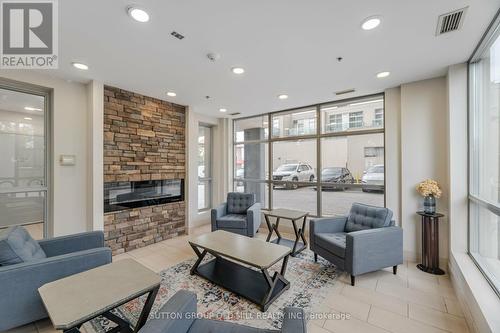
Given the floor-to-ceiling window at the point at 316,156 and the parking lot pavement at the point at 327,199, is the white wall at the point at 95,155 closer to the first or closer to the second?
the floor-to-ceiling window at the point at 316,156

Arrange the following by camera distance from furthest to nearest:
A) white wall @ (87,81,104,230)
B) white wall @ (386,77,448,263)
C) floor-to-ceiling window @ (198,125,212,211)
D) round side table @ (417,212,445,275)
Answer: floor-to-ceiling window @ (198,125,212,211), white wall @ (87,81,104,230), white wall @ (386,77,448,263), round side table @ (417,212,445,275)

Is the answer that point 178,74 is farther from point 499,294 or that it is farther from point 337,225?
point 499,294

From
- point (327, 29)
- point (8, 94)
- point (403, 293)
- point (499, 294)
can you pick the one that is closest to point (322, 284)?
point (403, 293)

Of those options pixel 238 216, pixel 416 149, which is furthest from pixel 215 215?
pixel 416 149

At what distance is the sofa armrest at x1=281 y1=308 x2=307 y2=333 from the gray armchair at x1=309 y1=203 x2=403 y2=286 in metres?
1.70

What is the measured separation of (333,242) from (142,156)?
344 cm

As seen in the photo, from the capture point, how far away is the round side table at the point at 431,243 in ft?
9.50

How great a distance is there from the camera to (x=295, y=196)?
189 inches

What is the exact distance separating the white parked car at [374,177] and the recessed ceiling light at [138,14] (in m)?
3.89

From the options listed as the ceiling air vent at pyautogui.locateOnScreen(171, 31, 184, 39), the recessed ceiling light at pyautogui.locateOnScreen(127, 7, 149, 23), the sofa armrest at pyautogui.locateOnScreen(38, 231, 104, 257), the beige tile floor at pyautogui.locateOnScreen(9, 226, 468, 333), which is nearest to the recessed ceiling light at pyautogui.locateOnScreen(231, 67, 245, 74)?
the ceiling air vent at pyautogui.locateOnScreen(171, 31, 184, 39)

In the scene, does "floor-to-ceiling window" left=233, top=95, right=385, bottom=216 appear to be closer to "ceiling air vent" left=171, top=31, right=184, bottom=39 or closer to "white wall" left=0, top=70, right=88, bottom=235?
"ceiling air vent" left=171, top=31, right=184, bottom=39

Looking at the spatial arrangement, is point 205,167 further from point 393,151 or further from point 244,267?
point 393,151

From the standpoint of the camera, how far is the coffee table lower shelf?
88.7 inches

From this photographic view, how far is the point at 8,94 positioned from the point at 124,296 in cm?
330
